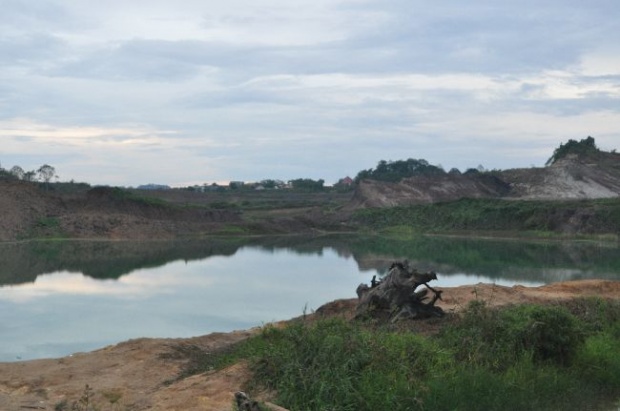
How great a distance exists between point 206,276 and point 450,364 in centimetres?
1561

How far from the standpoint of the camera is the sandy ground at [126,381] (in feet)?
25.2

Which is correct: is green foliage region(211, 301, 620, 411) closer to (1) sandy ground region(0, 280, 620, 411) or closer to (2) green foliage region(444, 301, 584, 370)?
(2) green foliage region(444, 301, 584, 370)

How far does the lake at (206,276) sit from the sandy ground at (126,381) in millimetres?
1628

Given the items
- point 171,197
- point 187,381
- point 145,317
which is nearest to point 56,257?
point 145,317

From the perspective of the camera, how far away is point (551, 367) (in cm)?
879

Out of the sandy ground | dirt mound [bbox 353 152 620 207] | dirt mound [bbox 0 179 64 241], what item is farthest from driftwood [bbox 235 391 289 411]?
dirt mound [bbox 353 152 620 207]

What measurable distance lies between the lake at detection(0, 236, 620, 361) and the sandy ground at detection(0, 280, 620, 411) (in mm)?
1628

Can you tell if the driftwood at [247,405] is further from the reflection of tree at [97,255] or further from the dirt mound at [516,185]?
the dirt mound at [516,185]

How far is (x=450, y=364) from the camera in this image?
8.12 m

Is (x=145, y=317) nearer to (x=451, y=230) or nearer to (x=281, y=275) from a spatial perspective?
(x=281, y=275)

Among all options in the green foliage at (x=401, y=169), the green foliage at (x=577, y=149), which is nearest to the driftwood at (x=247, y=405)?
the green foliage at (x=577, y=149)

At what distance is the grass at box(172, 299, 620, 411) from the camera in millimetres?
7156

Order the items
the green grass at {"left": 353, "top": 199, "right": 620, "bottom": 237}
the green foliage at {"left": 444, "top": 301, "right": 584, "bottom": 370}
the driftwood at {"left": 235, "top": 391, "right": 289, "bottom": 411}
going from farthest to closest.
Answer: the green grass at {"left": 353, "top": 199, "right": 620, "bottom": 237}, the green foliage at {"left": 444, "top": 301, "right": 584, "bottom": 370}, the driftwood at {"left": 235, "top": 391, "right": 289, "bottom": 411}

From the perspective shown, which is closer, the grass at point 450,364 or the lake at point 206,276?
the grass at point 450,364
